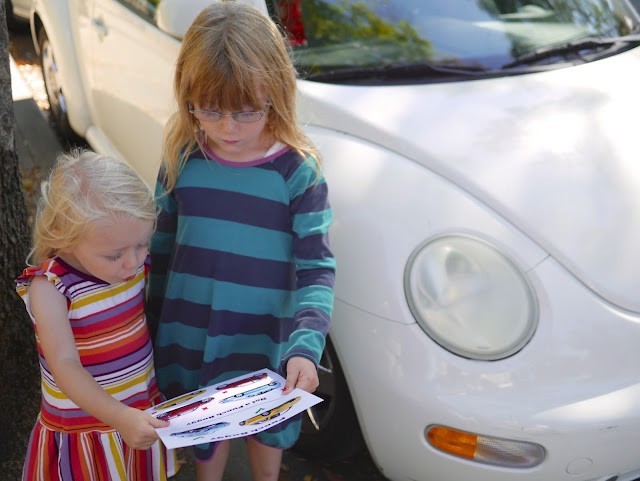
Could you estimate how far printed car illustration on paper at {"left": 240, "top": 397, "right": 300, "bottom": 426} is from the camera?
1.65 m

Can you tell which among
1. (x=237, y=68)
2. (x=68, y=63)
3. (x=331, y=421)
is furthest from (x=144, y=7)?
(x=331, y=421)

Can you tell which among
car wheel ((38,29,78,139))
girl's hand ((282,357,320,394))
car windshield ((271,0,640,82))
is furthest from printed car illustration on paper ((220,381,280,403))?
car wheel ((38,29,78,139))

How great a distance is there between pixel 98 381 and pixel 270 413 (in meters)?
0.47

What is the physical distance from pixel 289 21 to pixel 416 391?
4.52 feet

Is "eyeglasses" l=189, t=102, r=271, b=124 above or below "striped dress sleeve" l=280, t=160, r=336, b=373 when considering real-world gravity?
above

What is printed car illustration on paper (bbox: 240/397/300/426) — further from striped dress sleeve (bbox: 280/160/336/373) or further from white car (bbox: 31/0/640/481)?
white car (bbox: 31/0/640/481)

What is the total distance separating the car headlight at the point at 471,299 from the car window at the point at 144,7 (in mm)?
1646

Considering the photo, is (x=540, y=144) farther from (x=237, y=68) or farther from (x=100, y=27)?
(x=100, y=27)

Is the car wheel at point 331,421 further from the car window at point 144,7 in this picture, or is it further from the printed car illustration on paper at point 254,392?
the car window at point 144,7

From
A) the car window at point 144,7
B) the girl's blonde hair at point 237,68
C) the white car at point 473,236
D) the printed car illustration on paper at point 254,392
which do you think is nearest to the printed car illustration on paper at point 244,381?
the printed car illustration on paper at point 254,392

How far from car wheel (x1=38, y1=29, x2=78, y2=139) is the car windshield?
85.2 inches

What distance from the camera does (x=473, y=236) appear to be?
2.14 metres

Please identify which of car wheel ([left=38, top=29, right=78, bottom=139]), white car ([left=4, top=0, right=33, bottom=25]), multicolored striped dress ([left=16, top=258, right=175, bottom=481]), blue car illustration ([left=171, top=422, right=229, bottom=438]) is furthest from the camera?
white car ([left=4, top=0, right=33, bottom=25])

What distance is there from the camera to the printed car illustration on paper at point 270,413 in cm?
165
